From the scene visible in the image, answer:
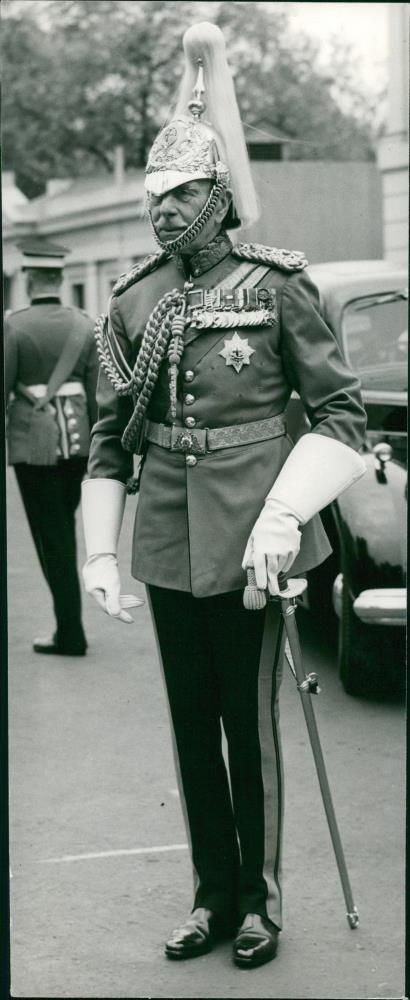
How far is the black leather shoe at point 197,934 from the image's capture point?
2.84m

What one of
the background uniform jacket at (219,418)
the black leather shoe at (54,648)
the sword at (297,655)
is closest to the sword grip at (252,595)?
the sword at (297,655)

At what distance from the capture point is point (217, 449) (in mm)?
2662

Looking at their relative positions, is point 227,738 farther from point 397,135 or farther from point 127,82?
point 127,82

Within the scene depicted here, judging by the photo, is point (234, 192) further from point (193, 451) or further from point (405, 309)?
point (405, 309)

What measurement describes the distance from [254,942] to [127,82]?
42.5 ft

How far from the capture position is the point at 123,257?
3.92 metres

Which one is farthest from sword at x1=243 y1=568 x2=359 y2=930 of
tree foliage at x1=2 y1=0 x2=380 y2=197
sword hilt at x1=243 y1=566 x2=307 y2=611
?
tree foliage at x1=2 y1=0 x2=380 y2=197

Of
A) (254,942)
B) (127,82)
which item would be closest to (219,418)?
(254,942)

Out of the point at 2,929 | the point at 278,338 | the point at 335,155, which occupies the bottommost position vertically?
the point at 2,929

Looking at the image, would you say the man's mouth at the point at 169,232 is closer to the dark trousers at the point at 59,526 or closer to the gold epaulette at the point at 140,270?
the gold epaulette at the point at 140,270

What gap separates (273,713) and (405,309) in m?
3.24

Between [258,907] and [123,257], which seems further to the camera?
[123,257]

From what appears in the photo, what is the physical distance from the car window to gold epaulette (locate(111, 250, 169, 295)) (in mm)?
2706

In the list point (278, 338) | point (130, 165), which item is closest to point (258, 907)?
point (278, 338)
